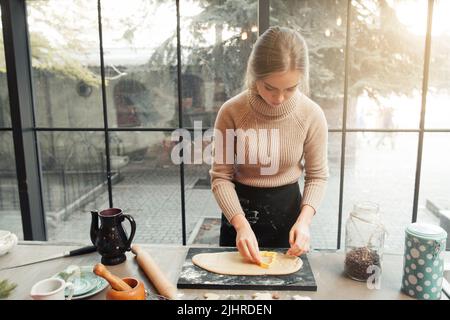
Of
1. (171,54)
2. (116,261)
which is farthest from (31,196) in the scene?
(116,261)

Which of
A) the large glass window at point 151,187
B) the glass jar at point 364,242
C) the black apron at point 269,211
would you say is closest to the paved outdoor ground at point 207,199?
the large glass window at point 151,187

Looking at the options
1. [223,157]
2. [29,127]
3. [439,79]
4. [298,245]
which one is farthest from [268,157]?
[29,127]

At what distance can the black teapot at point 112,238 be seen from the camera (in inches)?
48.3

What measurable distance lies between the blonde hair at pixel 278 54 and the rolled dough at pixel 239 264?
0.65 metres

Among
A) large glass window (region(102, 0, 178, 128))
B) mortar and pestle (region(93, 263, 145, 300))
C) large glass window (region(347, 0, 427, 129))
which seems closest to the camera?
mortar and pestle (region(93, 263, 145, 300))

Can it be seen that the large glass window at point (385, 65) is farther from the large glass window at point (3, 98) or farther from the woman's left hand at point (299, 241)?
the large glass window at point (3, 98)

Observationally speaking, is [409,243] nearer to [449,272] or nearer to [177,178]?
[449,272]

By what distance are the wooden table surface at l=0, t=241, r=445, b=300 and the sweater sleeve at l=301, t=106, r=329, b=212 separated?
245 mm

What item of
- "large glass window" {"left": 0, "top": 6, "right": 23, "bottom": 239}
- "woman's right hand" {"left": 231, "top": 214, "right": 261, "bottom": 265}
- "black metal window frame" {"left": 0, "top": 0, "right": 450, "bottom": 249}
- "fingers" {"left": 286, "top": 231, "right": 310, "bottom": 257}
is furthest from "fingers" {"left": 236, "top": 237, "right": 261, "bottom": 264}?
"large glass window" {"left": 0, "top": 6, "right": 23, "bottom": 239}

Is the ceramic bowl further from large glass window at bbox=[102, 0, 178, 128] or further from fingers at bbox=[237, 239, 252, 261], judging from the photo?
large glass window at bbox=[102, 0, 178, 128]

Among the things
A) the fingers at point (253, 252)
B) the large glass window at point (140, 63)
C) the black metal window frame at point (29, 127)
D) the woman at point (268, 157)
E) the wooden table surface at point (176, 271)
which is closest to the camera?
the wooden table surface at point (176, 271)

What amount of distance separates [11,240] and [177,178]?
51.5 inches

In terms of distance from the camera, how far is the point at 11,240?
4.46 ft

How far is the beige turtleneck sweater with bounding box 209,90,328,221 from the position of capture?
147 centimetres
